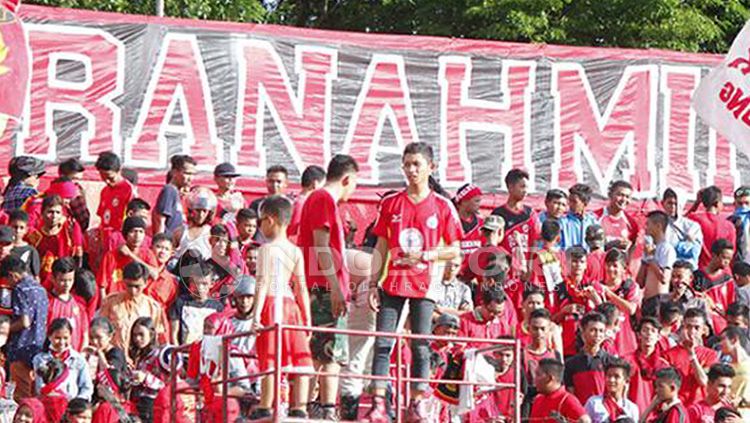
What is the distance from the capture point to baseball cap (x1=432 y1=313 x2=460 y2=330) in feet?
69.5

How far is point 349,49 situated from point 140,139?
9.44ft

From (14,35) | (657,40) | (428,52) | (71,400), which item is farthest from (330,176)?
(657,40)

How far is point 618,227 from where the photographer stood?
2522cm

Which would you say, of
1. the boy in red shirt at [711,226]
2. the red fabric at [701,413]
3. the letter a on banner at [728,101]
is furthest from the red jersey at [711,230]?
the letter a on banner at [728,101]

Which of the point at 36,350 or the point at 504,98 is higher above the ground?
the point at 504,98

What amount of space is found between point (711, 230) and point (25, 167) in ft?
23.8

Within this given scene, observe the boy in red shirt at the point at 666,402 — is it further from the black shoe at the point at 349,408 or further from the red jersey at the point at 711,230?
the black shoe at the point at 349,408

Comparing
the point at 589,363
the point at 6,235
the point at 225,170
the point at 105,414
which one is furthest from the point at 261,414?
the point at 225,170

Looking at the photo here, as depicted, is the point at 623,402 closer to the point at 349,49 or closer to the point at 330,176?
the point at 330,176

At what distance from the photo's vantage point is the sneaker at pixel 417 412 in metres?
17.3

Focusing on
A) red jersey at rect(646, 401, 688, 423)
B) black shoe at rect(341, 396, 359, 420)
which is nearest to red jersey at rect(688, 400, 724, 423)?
red jersey at rect(646, 401, 688, 423)

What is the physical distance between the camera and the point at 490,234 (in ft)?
76.5

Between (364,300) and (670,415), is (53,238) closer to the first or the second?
(364,300)

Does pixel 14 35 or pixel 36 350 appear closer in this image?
pixel 36 350
